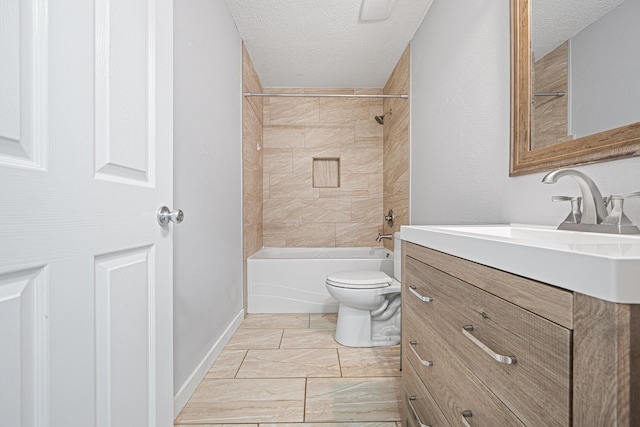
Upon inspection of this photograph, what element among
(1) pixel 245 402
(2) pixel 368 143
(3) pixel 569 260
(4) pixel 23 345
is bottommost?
(1) pixel 245 402

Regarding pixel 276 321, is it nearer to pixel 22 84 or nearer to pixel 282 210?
pixel 282 210

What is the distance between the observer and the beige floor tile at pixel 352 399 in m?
1.48

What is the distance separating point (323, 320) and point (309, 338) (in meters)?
0.41

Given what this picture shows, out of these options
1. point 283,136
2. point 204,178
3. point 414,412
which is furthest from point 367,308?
point 283,136

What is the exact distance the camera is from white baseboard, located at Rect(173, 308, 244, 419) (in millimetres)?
1483

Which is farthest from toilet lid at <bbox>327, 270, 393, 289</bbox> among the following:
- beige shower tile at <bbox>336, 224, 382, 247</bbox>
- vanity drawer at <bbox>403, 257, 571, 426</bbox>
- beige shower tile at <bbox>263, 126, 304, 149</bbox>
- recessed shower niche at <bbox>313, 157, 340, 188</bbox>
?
beige shower tile at <bbox>263, 126, 304, 149</bbox>

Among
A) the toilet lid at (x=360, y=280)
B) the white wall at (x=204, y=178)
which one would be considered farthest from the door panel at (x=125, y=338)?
the toilet lid at (x=360, y=280)

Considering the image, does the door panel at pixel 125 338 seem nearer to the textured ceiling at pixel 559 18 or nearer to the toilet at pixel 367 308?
the toilet at pixel 367 308

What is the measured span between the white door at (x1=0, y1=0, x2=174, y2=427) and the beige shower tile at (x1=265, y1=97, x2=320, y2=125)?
2773 mm

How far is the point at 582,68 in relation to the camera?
3.46ft

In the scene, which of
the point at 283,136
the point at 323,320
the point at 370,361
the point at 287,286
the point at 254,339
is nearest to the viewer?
the point at 370,361

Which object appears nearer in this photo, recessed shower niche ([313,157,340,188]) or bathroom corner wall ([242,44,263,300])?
bathroom corner wall ([242,44,263,300])

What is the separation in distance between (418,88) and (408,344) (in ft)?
6.48

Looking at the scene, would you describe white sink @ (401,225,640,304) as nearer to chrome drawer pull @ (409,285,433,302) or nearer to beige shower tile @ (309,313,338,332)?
chrome drawer pull @ (409,285,433,302)
